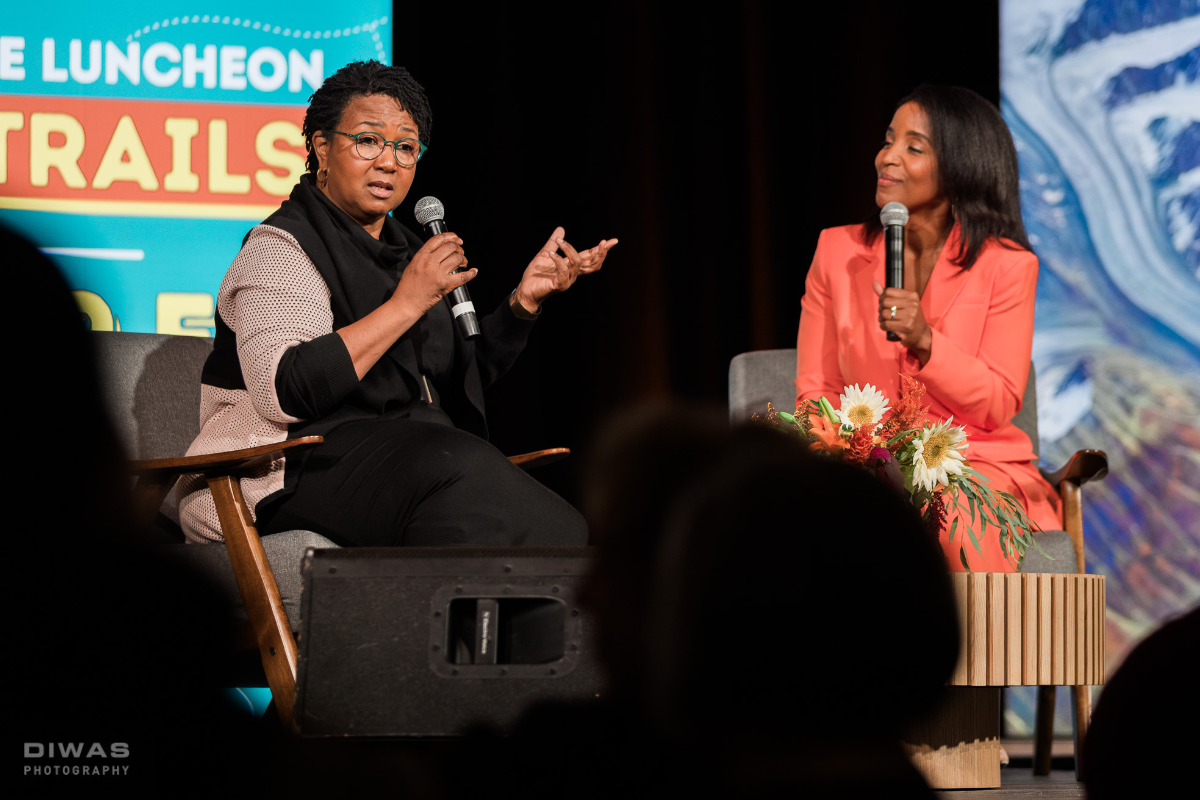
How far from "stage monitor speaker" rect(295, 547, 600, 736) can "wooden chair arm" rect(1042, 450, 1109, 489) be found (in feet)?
4.87

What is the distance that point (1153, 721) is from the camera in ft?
1.74

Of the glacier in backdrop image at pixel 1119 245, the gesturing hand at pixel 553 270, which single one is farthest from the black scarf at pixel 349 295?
the glacier in backdrop image at pixel 1119 245

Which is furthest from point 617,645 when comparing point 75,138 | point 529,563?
point 75,138

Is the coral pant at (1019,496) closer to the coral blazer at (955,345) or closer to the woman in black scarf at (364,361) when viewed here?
Result: the coral blazer at (955,345)

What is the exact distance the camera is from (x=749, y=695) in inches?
18.4

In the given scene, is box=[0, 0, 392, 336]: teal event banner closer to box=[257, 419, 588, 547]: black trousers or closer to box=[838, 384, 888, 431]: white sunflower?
box=[257, 419, 588, 547]: black trousers

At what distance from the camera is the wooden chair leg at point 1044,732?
2596 mm

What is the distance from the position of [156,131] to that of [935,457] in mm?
2131

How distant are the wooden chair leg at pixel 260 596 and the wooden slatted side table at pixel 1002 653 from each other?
3.16 ft

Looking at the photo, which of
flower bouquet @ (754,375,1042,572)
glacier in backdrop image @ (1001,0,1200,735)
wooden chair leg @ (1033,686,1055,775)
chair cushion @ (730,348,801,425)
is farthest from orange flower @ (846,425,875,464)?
glacier in backdrop image @ (1001,0,1200,735)

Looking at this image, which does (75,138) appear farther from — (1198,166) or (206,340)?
(1198,166)

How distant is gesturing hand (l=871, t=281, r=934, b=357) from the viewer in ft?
7.66

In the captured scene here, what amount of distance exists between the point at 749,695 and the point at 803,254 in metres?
2.98

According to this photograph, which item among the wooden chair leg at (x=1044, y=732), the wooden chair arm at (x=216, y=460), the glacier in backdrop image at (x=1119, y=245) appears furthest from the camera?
the glacier in backdrop image at (x=1119, y=245)
